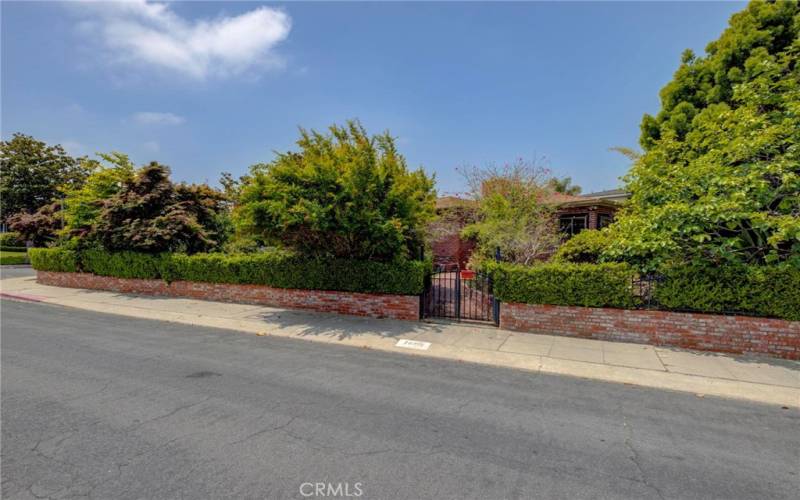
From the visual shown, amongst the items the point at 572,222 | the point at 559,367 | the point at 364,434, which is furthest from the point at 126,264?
the point at 572,222

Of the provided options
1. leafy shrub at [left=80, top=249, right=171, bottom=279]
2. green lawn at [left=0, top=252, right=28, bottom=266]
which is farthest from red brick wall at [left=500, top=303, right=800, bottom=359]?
green lawn at [left=0, top=252, right=28, bottom=266]

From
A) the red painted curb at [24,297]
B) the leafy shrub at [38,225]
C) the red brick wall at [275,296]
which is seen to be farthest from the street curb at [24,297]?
the leafy shrub at [38,225]

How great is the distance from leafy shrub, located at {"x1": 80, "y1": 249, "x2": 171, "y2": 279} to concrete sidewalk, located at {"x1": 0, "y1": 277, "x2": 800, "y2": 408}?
2.10m

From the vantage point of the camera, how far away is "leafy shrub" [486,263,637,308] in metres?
7.75

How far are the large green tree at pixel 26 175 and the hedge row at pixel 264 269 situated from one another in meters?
25.5

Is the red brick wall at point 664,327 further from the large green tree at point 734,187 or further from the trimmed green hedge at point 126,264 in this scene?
the trimmed green hedge at point 126,264

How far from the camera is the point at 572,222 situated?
61.0ft

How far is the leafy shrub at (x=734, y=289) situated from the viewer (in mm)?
6762

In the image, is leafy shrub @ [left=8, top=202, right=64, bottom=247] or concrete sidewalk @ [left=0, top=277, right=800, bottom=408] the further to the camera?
leafy shrub @ [left=8, top=202, right=64, bottom=247]

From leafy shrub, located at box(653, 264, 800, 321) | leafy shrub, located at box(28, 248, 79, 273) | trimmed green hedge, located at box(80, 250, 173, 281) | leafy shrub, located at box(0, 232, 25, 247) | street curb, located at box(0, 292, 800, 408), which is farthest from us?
leafy shrub, located at box(0, 232, 25, 247)

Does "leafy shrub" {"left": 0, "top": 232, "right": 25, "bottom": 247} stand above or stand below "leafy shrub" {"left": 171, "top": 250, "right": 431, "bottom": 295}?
above

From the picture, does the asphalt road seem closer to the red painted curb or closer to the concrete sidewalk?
the concrete sidewalk

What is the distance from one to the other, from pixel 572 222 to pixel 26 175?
4632cm

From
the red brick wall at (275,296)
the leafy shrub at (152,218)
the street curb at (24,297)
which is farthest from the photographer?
the leafy shrub at (152,218)
